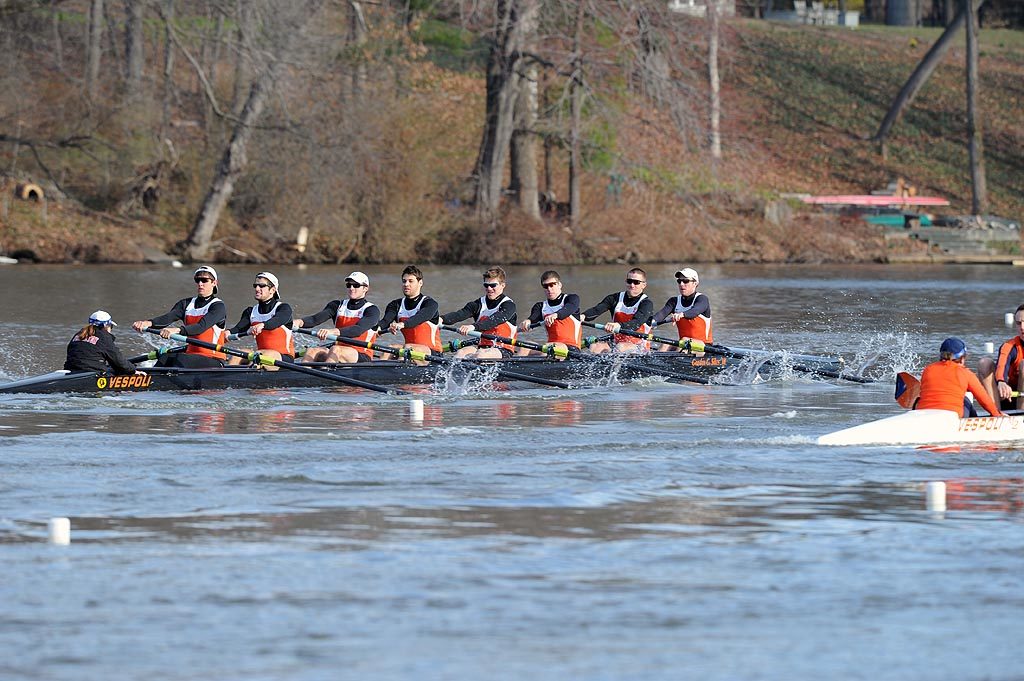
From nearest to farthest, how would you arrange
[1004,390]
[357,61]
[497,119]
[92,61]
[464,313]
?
[1004,390], [464,313], [497,119], [92,61], [357,61]

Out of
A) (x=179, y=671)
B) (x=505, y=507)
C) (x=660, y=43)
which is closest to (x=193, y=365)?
(x=505, y=507)

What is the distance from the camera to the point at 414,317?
17875mm

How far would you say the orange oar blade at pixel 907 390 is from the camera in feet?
45.9

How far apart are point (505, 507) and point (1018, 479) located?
369 cm

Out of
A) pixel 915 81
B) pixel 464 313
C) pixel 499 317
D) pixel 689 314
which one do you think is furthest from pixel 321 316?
pixel 915 81

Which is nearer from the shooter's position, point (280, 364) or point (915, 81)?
point (280, 364)

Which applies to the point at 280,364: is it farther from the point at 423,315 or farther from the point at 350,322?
the point at 423,315

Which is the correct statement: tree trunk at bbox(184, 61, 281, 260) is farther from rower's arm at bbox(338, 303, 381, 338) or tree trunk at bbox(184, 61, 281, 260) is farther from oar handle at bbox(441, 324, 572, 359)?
oar handle at bbox(441, 324, 572, 359)

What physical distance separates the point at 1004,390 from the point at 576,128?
994 inches

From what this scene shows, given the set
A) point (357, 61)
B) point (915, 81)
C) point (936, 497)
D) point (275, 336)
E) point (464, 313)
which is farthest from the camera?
point (915, 81)

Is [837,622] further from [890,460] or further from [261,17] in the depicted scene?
[261,17]

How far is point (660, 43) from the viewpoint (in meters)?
36.4

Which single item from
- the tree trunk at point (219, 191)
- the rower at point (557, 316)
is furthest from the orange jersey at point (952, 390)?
the tree trunk at point (219, 191)

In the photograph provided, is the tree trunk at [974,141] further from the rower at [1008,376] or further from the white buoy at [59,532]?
the white buoy at [59,532]
